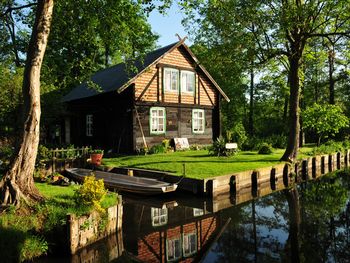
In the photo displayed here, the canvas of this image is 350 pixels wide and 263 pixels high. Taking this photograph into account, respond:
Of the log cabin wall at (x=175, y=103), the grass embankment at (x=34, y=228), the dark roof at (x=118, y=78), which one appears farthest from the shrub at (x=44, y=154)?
the grass embankment at (x=34, y=228)

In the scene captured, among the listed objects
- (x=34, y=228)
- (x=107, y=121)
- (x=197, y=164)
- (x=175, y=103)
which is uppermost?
(x=175, y=103)

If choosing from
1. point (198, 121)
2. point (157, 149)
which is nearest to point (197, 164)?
point (157, 149)

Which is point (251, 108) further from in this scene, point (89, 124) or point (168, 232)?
point (168, 232)

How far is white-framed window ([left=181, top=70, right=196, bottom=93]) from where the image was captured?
24.7 m

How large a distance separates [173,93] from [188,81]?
182 centimetres

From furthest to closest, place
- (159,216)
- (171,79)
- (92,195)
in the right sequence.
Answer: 1. (171,79)
2. (159,216)
3. (92,195)

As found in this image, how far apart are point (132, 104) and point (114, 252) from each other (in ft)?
47.2

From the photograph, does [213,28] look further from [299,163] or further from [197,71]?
[299,163]

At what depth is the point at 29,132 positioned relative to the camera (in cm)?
857

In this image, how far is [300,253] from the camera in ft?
26.3

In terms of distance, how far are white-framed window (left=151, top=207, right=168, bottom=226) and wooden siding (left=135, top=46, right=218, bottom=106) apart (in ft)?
36.6

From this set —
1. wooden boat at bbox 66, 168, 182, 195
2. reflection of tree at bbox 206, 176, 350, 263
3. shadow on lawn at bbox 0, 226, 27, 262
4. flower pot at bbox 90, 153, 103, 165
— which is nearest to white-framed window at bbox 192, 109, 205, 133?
flower pot at bbox 90, 153, 103, 165

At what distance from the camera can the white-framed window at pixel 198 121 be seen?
25.6 m

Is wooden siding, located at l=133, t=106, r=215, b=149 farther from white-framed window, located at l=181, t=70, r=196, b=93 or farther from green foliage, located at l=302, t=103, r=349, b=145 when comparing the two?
green foliage, located at l=302, t=103, r=349, b=145
